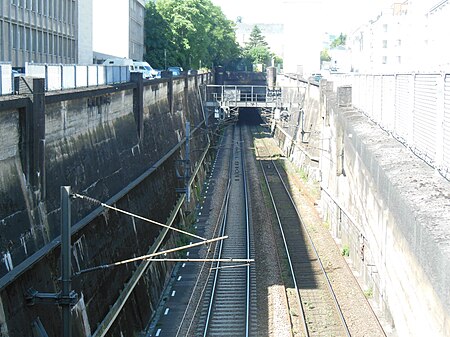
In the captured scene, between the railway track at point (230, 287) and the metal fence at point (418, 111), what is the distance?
18.5 ft

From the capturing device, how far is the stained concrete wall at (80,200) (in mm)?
12891

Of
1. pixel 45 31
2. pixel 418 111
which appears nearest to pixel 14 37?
pixel 45 31

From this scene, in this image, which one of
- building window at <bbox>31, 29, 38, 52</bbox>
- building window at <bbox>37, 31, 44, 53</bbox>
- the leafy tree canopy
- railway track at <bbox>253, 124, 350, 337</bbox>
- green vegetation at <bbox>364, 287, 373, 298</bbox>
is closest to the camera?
railway track at <bbox>253, 124, 350, 337</bbox>

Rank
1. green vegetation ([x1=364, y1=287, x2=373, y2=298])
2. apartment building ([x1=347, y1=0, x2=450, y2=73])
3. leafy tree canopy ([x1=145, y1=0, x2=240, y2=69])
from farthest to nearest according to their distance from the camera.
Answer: leafy tree canopy ([x1=145, y1=0, x2=240, y2=69]) < apartment building ([x1=347, y1=0, x2=450, y2=73]) < green vegetation ([x1=364, y1=287, x2=373, y2=298])

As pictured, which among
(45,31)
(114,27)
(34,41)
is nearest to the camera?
(34,41)

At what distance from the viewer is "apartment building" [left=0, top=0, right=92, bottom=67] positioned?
1363 inches

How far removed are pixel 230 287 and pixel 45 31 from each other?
23.4 meters

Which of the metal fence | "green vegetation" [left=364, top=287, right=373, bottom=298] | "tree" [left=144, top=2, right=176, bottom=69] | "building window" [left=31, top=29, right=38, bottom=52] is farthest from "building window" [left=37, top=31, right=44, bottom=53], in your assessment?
Result: "tree" [left=144, top=2, right=176, bottom=69]

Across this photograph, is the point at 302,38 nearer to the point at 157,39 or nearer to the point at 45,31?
the point at 157,39

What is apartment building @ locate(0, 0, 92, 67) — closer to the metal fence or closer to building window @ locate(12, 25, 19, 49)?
building window @ locate(12, 25, 19, 49)

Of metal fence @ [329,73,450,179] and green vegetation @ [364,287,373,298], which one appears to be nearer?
metal fence @ [329,73,450,179]

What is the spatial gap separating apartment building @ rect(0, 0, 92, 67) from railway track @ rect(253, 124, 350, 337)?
14511 millimetres

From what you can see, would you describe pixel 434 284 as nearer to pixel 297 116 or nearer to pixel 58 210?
pixel 58 210

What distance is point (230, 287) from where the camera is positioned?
72.6ft
